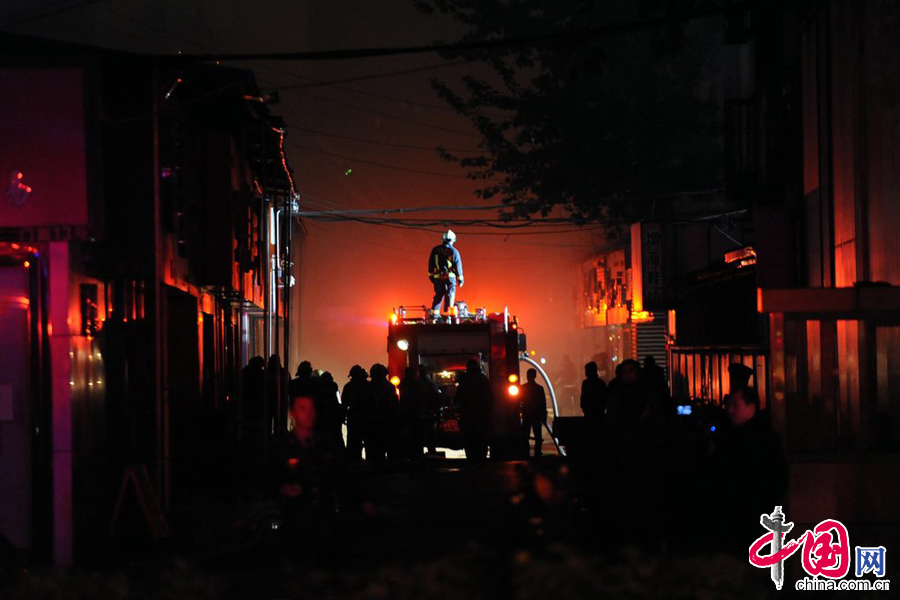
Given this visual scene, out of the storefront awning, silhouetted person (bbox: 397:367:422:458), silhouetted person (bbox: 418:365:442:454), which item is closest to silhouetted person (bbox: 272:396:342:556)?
the storefront awning

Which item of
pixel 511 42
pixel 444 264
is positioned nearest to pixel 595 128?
pixel 444 264

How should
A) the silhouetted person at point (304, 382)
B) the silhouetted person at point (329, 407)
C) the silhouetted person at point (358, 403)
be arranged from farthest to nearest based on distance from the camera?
the silhouetted person at point (358, 403) < the silhouetted person at point (304, 382) < the silhouetted person at point (329, 407)

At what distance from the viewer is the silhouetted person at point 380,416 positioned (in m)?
23.3

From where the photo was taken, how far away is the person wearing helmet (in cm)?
2980

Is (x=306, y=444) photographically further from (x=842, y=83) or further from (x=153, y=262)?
(x=842, y=83)

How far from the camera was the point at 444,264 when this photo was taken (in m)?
30.1

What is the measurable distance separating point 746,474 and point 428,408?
17899mm

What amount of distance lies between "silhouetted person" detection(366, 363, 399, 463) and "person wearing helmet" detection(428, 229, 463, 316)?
242 inches

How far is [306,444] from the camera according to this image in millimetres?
8953

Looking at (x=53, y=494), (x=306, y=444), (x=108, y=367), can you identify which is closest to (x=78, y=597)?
(x=306, y=444)

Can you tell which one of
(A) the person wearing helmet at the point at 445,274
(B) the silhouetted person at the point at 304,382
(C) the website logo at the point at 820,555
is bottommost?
(C) the website logo at the point at 820,555

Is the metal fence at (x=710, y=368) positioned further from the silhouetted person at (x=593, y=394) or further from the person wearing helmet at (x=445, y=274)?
the person wearing helmet at (x=445, y=274)

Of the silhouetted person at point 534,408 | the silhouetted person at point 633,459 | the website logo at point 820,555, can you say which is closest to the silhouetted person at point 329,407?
the silhouetted person at point 534,408

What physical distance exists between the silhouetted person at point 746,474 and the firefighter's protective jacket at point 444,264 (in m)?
21.8
